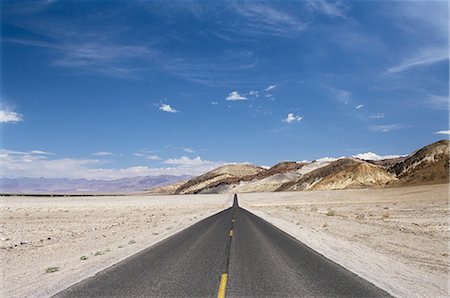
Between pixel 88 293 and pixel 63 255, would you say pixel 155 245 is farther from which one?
pixel 88 293

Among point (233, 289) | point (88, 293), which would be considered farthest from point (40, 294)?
point (233, 289)

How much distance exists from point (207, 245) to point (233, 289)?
7.99 m

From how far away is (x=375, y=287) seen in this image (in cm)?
906

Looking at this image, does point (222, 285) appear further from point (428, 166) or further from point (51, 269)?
point (428, 166)

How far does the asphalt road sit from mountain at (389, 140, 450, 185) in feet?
275

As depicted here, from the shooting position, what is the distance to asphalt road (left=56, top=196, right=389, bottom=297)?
860 centimetres

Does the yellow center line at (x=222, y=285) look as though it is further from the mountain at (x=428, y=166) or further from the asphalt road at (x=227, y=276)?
the mountain at (x=428, y=166)

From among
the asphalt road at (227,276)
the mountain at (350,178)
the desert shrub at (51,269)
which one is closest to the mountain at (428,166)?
the mountain at (350,178)

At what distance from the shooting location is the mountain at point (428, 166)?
9212 centimetres

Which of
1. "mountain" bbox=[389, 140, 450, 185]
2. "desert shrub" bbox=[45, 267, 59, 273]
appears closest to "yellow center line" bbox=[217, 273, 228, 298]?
"desert shrub" bbox=[45, 267, 59, 273]

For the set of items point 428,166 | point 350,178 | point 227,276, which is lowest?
point 227,276

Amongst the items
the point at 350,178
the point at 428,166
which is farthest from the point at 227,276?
the point at 350,178

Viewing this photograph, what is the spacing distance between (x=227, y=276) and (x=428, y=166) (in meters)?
106

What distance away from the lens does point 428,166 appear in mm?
101062
